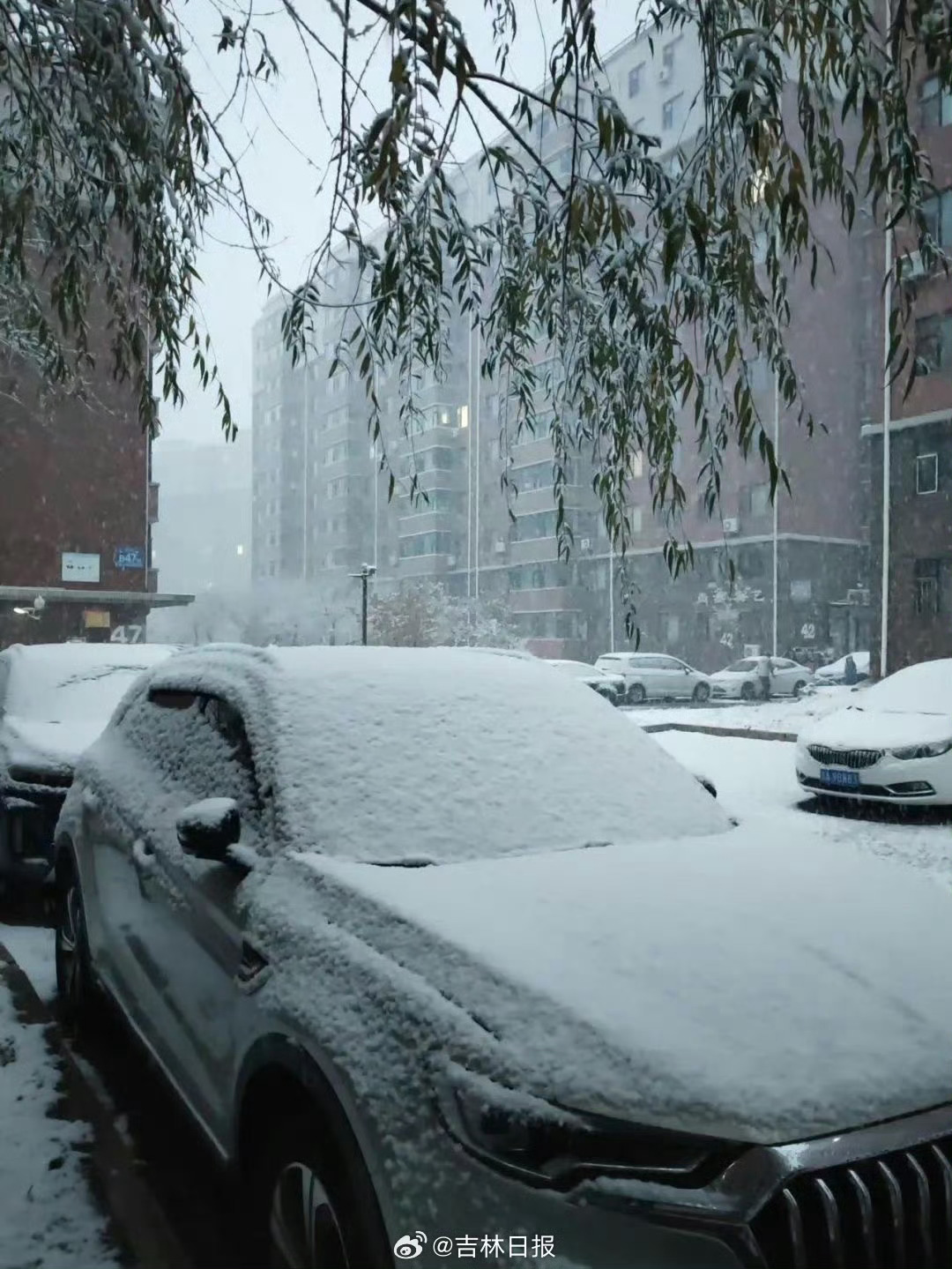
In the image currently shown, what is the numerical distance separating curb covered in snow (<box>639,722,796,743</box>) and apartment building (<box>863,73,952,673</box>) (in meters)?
10.1

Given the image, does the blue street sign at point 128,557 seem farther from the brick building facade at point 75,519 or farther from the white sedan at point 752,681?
the white sedan at point 752,681

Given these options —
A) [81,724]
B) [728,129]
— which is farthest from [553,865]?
[81,724]

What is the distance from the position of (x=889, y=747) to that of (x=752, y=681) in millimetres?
23798

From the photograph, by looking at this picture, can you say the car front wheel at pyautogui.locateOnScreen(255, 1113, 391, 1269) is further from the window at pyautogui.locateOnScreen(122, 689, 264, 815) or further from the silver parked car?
the window at pyautogui.locateOnScreen(122, 689, 264, 815)

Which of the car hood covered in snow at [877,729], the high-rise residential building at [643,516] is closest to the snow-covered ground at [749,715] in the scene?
the high-rise residential building at [643,516]

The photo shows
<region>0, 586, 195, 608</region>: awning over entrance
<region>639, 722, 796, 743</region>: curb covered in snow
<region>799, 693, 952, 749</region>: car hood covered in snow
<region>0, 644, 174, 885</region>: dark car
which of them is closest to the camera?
<region>0, 644, 174, 885</region>: dark car

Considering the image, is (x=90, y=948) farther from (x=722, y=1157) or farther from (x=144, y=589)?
(x=144, y=589)

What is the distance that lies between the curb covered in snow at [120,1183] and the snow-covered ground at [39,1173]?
0.04 m

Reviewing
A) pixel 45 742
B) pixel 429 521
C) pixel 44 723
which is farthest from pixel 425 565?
pixel 45 742

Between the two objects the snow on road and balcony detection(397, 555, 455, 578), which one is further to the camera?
balcony detection(397, 555, 455, 578)

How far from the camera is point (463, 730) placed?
10.9 feet

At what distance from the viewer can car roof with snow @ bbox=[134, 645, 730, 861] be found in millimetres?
2889

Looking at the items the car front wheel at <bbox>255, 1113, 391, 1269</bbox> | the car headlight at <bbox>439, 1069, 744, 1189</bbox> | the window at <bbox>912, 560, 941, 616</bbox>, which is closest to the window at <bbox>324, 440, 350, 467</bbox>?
the window at <bbox>912, 560, 941, 616</bbox>

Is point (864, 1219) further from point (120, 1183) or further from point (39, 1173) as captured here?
point (39, 1173)
